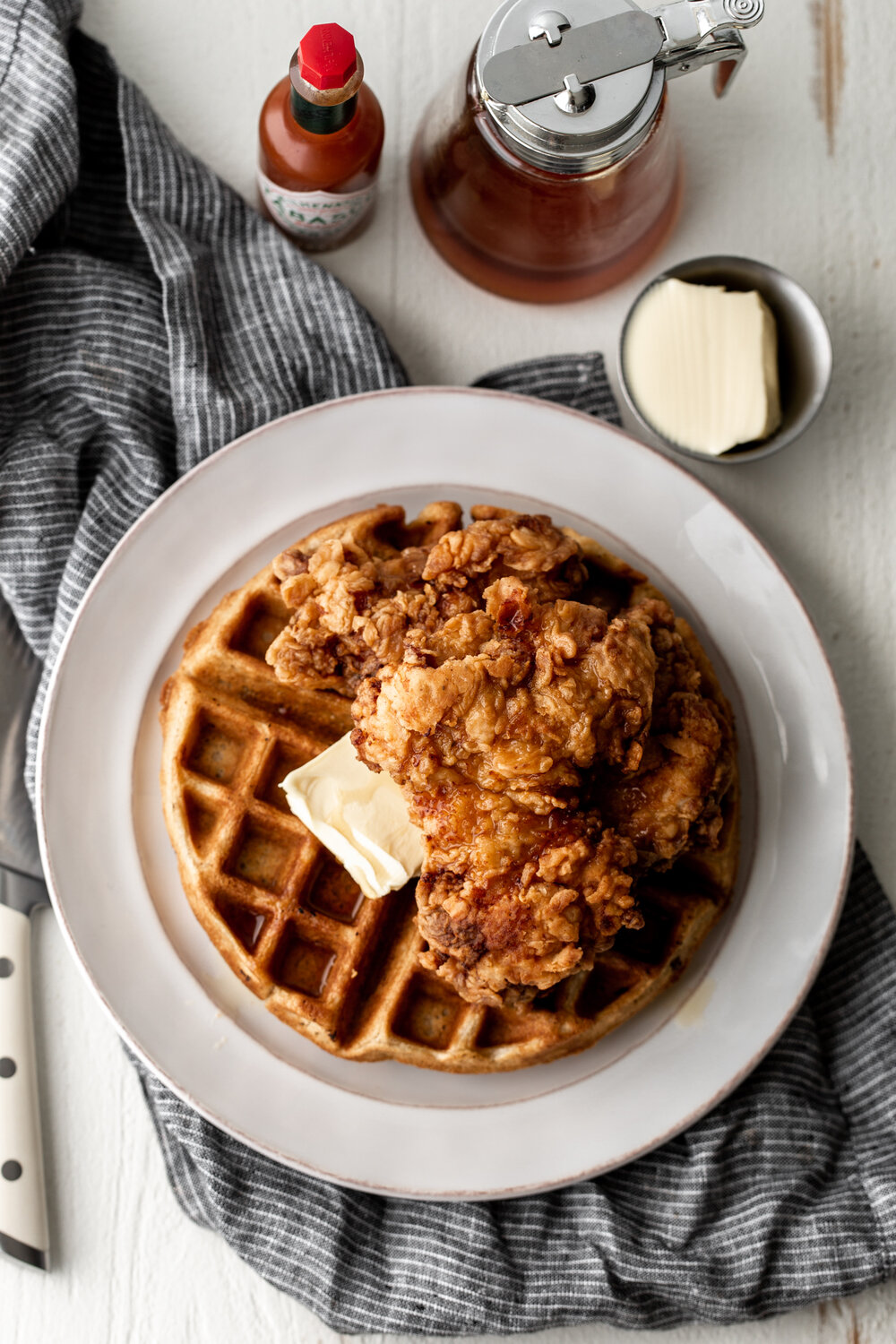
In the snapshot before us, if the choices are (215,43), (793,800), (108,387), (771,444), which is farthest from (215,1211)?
(215,43)

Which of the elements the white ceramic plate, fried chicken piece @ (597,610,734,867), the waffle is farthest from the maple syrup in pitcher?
fried chicken piece @ (597,610,734,867)

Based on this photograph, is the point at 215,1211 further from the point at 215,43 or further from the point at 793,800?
the point at 215,43

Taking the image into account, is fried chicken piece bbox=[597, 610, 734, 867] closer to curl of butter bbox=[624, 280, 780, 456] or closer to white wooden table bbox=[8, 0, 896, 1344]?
curl of butter bbox=[624, 280, 780, 456]

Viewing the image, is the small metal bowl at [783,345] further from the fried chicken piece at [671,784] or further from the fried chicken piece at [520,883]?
the fried chicken piece at [520,883]

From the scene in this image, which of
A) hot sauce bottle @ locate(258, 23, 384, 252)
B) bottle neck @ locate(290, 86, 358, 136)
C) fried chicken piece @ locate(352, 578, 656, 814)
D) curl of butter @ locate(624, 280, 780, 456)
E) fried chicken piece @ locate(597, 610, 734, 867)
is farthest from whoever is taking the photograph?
curl of butter @ locate(624, 280, 780, 456)

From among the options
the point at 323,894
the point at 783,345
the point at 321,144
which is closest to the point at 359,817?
the point at 323,894

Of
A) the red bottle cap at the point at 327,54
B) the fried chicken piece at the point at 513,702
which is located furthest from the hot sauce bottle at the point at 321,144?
the fried chicken piece at the point at 513,702

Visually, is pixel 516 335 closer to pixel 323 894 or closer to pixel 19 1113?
pixel 323 894
